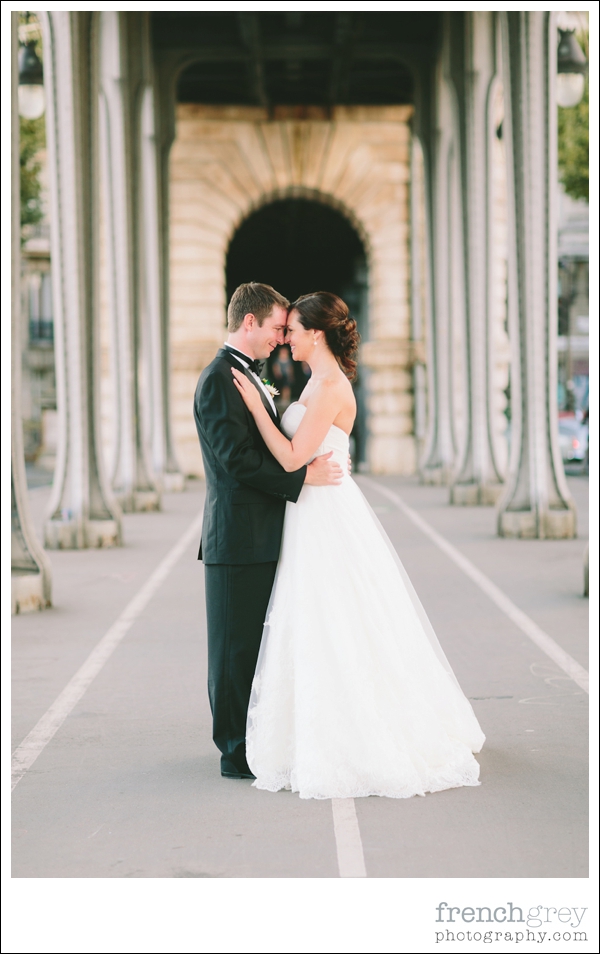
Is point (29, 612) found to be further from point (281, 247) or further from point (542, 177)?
point (281, 247)

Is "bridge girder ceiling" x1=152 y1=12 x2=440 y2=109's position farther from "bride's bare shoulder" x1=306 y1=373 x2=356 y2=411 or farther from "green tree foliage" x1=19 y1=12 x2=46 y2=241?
"bride's bare shoulder" x1=306 y1=373 x2=356 y2=411

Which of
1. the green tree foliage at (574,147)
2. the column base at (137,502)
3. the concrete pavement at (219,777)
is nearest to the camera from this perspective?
the concrete pavement at (219,777)

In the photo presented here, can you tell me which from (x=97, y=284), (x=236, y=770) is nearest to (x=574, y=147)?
(x=97, y=284)

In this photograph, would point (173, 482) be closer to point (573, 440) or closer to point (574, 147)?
point (573, 440)

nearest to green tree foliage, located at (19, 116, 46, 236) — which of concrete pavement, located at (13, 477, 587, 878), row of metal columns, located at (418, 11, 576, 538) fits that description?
row of metal columns, located at (418, 11, 576, 538)

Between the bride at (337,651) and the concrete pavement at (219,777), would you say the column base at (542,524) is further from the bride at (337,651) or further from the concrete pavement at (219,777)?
the bride at (337,651)

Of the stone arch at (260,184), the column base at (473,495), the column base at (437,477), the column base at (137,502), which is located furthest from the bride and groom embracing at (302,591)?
the stone arch at (260,184)

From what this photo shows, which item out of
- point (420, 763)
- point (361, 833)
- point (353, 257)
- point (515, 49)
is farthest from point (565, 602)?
point (353, 257)

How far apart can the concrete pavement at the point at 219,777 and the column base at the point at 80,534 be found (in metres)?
4.12

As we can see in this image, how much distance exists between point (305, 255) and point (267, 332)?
45.0 meters

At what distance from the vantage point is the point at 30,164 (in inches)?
1298

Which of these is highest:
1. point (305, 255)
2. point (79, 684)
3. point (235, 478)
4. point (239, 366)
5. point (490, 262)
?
point (305, 255)

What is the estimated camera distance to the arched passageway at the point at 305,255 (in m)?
37.2

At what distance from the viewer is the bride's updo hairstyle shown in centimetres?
542
